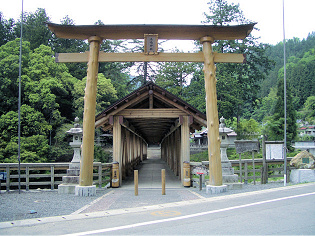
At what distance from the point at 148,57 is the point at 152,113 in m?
3.35

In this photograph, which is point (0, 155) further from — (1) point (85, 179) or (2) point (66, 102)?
(1) point (85, 179)

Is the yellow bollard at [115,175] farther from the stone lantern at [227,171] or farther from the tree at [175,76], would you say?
the tree at [175,76]

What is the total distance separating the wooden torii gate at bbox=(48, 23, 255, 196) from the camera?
10773mm

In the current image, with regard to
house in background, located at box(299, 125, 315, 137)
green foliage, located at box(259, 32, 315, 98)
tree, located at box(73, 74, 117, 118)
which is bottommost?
house in background, located at box(299, 125, 315, 137)

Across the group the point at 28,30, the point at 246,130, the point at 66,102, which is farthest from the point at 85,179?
the point at 28,30

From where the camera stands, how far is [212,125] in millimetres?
10828

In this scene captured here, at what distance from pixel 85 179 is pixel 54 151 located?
65.9 feet

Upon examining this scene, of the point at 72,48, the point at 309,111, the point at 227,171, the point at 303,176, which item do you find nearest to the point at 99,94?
the point at 72,48

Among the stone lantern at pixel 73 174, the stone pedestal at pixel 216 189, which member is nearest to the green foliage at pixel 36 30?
the stone lantern at pixel 73 174

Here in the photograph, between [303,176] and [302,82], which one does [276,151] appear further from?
[302,82]

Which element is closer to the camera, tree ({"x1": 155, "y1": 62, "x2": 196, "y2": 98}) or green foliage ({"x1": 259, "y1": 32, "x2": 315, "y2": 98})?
tree ({"x1": 155, "y1": 62, "x2": 196, "y2": 98})

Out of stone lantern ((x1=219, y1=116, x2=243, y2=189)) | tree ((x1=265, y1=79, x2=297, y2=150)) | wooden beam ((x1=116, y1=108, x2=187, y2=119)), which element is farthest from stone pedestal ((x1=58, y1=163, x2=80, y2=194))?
tree ((x1=265, y1=79, x2=297, y2=150))

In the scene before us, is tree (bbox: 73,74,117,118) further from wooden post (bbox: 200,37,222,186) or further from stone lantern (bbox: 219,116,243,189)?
wooden post (bbox: 200,37,222,186)

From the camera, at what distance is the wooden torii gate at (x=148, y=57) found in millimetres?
10773
